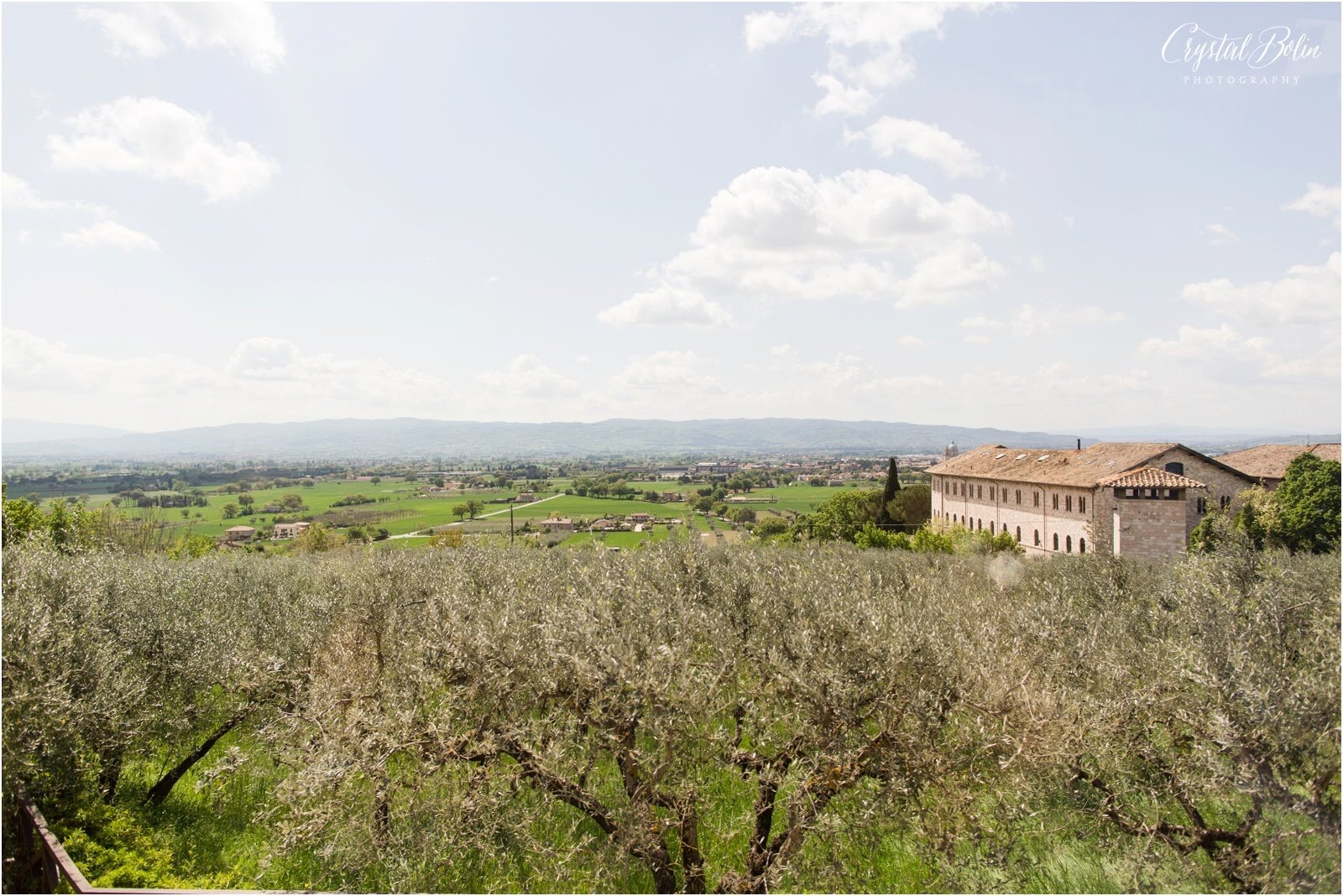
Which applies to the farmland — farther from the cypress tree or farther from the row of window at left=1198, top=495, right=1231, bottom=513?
the row of window at left=1198, top=495, right=1231, bottom=513

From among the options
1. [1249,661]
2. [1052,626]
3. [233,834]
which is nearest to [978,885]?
[1249,661]

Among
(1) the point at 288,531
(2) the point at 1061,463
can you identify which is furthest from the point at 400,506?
(2) the point at 1061,463

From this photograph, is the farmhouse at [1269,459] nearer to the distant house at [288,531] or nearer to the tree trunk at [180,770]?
the tree trunk at [180,770]

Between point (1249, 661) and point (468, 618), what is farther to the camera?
point (468, 618)

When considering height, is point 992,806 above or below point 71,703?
below

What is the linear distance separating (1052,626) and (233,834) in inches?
649

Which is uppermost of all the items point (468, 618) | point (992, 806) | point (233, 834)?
point (468, 618)

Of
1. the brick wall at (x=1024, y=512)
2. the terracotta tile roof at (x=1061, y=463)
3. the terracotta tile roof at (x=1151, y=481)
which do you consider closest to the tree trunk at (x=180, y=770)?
the brick wall at (x=1024, y=512)

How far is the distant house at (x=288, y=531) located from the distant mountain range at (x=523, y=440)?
13422 millimetres

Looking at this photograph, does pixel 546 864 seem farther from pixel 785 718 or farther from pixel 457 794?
pixel 785 718

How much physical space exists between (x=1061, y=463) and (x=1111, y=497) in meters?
7.62

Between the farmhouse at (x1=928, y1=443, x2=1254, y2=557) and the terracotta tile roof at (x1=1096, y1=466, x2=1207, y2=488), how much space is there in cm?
4

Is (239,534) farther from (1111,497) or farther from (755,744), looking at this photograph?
(1111,497)

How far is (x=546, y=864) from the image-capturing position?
34.3ft
